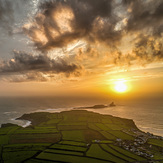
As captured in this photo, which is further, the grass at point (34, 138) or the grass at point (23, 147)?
the grass at point (34, 138)

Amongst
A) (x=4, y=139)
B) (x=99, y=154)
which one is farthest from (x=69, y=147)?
(x=4, y=139)

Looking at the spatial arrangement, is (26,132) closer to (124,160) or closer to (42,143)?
(42,143)

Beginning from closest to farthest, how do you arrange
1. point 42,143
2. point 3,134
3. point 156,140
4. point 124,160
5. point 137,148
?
point 124,160, point 137,148, point 42,143, point 156,140, point 3,134

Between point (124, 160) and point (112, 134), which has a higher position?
point (112, 134)

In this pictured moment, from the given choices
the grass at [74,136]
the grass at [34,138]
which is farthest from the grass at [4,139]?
the grass at [74,136]

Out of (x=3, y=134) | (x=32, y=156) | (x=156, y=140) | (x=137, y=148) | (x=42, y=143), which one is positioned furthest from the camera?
(x=3, y=134)

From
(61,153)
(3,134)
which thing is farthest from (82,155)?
(3,134)

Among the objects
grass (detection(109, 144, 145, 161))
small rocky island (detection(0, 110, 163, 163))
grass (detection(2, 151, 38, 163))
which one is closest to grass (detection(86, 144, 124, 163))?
small rocky island (detection(0, 110, 163, 163))

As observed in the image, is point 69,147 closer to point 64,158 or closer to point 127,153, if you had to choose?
point 64,158

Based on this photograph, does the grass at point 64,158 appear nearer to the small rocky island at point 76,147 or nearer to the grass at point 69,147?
the small rocky island at point 76,147

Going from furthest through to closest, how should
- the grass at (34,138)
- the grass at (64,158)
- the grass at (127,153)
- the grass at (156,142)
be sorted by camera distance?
1. the grass at (34,138)
2. the grass at (156,142)
3. the grass at (127,153)
4. the grass at (64,158)

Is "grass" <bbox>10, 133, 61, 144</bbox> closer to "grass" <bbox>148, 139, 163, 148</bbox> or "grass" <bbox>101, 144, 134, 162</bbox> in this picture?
"grass" <bbox>101, 144, 134, 162</bbox>
